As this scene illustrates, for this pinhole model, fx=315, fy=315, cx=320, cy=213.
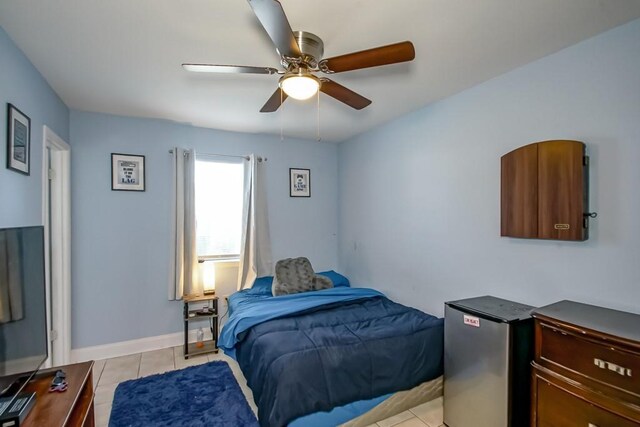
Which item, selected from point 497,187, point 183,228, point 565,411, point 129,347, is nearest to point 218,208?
point 183,228

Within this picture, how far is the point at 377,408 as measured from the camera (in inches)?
84.4

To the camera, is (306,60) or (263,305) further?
(263,305)

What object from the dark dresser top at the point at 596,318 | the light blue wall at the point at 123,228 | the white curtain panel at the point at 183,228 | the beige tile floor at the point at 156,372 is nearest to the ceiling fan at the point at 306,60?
the dark dresser top at the point at 596,318

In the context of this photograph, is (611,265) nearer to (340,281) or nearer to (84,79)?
(340,281)

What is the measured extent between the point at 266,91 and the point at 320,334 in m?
2.02

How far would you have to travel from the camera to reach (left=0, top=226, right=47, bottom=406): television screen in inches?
51.0

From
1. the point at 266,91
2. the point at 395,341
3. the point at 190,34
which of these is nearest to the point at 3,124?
the point at 190,34

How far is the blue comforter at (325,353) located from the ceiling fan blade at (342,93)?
65.8 inches

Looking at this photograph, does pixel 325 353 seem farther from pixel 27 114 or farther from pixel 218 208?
pixel 27 114

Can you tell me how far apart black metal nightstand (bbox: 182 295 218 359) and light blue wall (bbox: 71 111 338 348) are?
0.28 m

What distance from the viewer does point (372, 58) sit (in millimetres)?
1642

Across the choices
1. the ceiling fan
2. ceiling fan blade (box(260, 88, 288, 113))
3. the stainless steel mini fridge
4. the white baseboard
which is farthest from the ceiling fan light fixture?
the white baseboard

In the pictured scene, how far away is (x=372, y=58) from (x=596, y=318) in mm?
1787

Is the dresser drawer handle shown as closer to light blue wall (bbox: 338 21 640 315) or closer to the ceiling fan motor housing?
light blue wall (bbox: 338 21 640 315)
